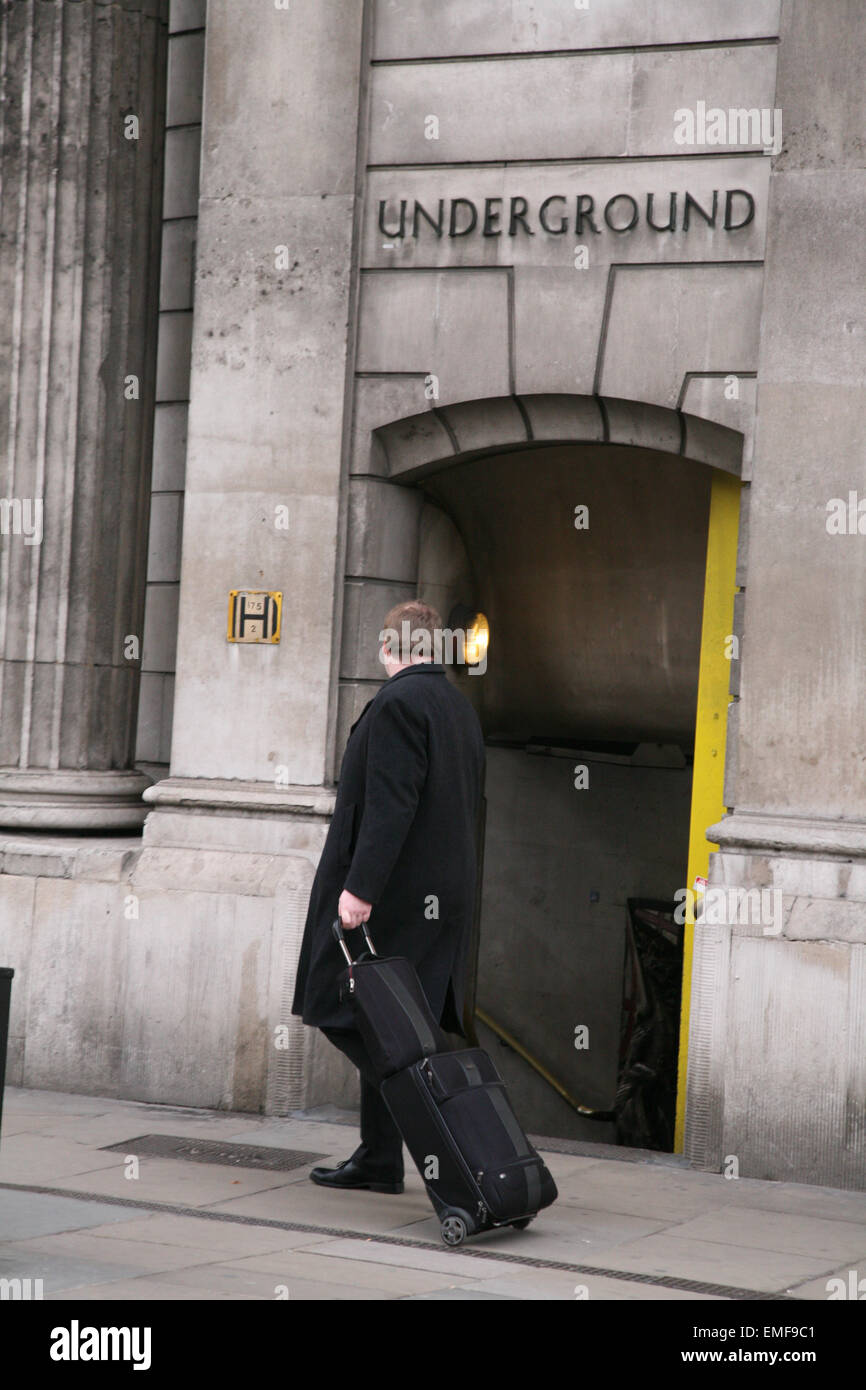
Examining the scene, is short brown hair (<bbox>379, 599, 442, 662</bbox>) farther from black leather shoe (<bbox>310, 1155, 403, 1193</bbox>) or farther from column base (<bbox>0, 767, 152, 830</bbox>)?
column base (<bbox>0, 767, 152, 830</bbox>)

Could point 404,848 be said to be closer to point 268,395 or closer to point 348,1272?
point 348,1272

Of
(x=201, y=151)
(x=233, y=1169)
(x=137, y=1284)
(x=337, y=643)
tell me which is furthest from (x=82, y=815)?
(x=137, y=1284)

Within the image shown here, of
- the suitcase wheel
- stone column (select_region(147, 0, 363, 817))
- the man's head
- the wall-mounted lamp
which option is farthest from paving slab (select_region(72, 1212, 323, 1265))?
the wall-mounted lamp

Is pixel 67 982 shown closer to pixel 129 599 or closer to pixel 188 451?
pixel 129 599

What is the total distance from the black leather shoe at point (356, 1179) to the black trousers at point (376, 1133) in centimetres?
3

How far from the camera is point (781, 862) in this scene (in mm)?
7449

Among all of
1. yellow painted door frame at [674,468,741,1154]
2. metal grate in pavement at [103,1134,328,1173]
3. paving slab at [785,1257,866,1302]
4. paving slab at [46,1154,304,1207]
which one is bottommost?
metal grate in pavement at [103,1134,328,1173]

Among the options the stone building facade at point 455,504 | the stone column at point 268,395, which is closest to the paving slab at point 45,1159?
the stone building facade at point 455,504

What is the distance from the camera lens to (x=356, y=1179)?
6.67 meters

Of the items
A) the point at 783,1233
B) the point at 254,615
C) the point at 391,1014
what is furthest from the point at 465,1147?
the point at 254,615

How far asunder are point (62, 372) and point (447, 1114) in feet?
16.0

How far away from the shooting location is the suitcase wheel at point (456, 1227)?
5793 millimetres

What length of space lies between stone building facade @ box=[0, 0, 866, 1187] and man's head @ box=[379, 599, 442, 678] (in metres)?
1.72

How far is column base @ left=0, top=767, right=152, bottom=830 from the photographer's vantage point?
916 cm
